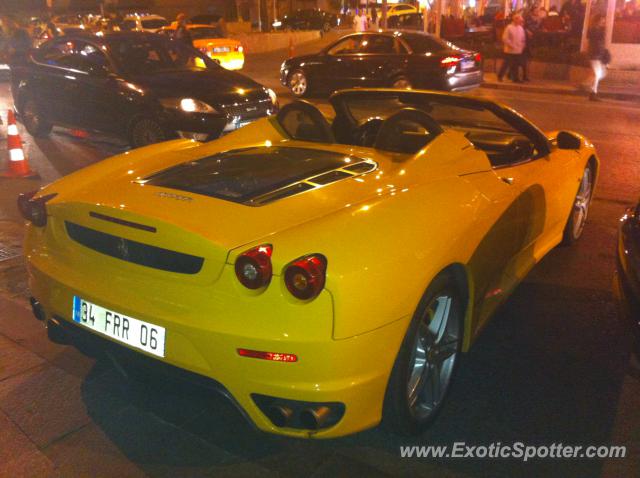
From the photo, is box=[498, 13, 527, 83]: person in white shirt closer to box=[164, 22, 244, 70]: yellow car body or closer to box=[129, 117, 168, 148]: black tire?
box=[164, 22, 244, 70]: yellow car body

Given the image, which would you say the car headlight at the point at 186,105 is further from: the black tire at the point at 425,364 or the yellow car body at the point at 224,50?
the yellow car body at the point at 224,50

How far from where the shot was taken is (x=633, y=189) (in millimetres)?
7211

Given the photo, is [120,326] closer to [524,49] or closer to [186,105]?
[186,105]

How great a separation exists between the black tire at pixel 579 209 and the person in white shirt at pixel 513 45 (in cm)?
1278

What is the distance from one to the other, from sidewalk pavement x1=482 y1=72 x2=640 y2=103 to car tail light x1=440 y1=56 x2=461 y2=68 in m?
3.99

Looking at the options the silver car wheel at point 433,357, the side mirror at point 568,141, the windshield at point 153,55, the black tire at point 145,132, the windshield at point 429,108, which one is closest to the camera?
the silver car wheel at point 433,357

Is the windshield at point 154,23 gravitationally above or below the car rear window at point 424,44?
above

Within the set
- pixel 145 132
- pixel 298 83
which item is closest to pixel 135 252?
pixel 145 132

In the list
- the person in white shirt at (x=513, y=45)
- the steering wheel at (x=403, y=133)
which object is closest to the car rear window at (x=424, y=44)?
the person in white shirt at (x=513, y=45)

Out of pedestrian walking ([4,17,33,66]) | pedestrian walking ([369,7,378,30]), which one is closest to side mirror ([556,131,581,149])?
pedestrian walking ([4,17,33,66])

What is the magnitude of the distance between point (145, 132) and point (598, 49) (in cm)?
1333

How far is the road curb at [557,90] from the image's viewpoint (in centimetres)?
1584

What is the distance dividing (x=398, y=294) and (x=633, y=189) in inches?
221

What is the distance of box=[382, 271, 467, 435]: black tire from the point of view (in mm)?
2680
